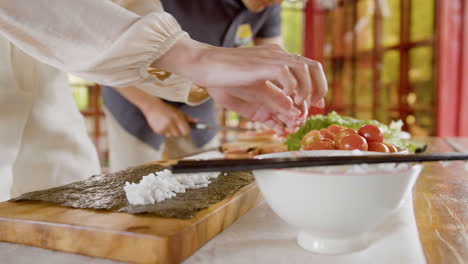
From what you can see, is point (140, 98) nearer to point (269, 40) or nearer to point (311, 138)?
point (269, 40)

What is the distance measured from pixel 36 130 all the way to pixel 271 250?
983mm

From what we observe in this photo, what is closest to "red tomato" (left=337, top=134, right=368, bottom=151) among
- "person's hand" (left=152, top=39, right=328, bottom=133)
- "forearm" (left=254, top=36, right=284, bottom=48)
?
"person's hand" (left=152, top=39, right=328, bottom=133)

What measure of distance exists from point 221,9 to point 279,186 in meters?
1.49

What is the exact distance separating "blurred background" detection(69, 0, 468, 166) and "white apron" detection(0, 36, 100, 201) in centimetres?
312

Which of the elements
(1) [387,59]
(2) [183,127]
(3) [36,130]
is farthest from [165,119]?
(1) [387,59]

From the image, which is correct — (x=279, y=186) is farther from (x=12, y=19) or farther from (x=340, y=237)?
(x=12, y=19)

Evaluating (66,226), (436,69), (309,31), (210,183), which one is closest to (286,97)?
(210,183)

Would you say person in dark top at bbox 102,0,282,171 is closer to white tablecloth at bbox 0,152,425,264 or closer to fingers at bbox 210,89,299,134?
fingers at bbox 210,89,299,134

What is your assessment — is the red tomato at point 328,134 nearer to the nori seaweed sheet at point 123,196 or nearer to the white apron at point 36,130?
the nori seaweed sheet at point 123,196

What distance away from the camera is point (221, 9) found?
1.80 meters

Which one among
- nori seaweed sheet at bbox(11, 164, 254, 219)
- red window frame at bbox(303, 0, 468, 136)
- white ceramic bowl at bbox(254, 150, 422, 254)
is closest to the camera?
white ceramic bowl at bbox(254, 150, 422, 254)

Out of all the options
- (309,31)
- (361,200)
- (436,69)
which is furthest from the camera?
(309,31)

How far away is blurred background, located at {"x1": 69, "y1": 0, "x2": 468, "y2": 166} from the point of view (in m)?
3.18

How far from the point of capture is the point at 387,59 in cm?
411
